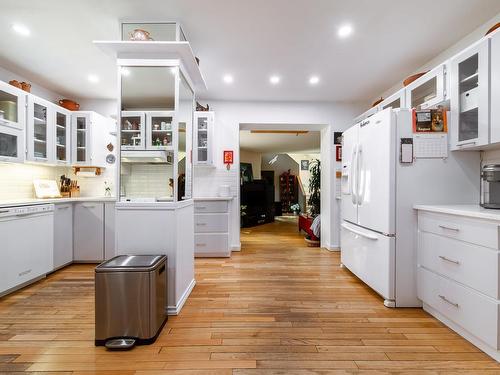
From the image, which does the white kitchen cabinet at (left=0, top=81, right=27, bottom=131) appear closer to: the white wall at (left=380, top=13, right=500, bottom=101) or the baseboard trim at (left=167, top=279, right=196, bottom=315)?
the baseboard trim at (left=167, top=279, right=196, bottom=315)

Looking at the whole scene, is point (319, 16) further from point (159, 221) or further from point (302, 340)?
point (302, 340)

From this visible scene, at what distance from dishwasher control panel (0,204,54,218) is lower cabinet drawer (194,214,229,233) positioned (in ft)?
6.02

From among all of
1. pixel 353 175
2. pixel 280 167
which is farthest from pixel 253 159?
pixel 353 175

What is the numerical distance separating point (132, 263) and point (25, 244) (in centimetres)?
178

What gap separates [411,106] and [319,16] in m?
1.49

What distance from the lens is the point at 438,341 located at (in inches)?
70.5

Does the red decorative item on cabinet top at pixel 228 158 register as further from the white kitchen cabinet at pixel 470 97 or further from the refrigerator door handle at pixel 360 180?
the white kitchen cabinet at pixel 470 97

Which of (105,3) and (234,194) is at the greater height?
(105,3)

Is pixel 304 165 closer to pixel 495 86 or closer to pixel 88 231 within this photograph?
pixel 88 231

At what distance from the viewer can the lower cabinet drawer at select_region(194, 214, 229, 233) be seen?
3936 millimetres

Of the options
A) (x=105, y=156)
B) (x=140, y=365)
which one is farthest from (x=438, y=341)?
(x=105, y=156)

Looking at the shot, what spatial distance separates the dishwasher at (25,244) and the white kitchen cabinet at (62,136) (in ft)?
3.15

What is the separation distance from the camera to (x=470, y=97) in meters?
2.06

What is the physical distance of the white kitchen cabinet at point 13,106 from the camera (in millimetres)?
2793
